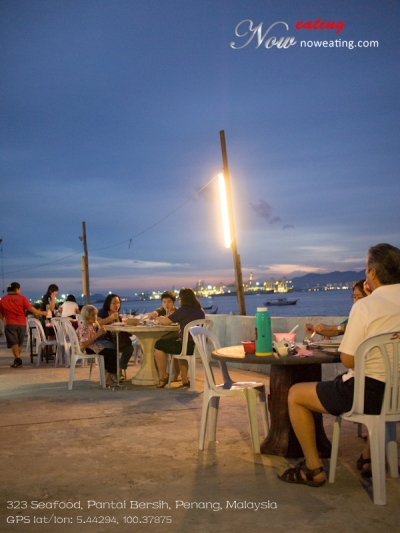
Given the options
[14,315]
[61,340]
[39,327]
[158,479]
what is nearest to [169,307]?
[61,340]

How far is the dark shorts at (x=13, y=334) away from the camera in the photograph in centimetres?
1215

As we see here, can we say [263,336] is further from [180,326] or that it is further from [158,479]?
[180,326]

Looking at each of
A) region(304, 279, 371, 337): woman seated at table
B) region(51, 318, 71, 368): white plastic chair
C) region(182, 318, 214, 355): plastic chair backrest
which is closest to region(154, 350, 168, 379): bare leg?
region(182, 318, 214, 355): plastic chair backrest

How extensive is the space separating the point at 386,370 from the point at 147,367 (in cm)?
564

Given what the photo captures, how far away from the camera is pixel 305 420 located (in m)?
4.25

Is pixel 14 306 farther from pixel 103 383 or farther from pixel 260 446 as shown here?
pixel 260 446

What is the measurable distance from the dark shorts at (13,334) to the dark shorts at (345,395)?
9.27 metres

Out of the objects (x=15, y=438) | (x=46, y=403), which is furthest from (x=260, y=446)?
(x=46, y=403)

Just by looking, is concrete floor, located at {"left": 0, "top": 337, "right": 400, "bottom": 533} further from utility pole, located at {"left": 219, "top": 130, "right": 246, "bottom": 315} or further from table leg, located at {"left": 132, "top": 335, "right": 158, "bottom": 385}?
utility pole, located at {"left": 219, "top": 130, "right": 246, "bottom": 315}

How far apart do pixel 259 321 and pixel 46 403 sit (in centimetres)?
398

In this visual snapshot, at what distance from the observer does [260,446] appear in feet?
16.8

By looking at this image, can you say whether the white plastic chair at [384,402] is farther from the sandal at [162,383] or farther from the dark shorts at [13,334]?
the dark shorts at [13,334]

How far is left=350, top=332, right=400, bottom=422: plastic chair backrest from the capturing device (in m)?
3.80

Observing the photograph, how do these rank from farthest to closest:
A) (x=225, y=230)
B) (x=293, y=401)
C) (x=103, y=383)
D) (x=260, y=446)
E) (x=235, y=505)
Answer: (x=225, y=230)
(x=103, y=383)
(x=260, y=446)
(x=293, y=401)
(x=235, y=505)
